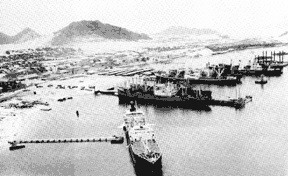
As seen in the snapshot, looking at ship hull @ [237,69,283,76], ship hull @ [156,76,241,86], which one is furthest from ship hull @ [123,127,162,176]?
ship hull @ [237,69,283,76]

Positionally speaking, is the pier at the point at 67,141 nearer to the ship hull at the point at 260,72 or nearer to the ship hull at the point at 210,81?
the ship hull at the point at 210,81

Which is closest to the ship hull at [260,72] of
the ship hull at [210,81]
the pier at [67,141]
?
the ship hull at [210,81]

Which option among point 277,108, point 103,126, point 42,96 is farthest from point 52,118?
point 277,108

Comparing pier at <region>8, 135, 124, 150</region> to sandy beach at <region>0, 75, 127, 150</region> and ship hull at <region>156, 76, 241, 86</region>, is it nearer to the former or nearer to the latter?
sandy beach at <region>0, 75, 127, 150</region>

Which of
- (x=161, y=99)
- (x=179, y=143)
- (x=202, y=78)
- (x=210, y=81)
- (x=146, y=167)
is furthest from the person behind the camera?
(x=202, y=78)

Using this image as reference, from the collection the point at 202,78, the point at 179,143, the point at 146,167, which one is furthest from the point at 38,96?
the point at 146,167

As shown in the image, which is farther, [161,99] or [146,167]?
[161,99]

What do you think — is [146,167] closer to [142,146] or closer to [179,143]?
[142,146]
